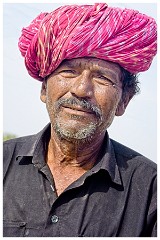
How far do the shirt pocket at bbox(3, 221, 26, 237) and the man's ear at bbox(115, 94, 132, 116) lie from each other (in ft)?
2.69

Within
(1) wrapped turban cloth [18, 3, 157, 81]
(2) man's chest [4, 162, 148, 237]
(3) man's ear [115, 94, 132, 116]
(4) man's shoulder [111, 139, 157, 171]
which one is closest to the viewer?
(2) man's chest [4, 162, 148, 237]

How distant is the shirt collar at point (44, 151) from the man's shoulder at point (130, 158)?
5 centimetres

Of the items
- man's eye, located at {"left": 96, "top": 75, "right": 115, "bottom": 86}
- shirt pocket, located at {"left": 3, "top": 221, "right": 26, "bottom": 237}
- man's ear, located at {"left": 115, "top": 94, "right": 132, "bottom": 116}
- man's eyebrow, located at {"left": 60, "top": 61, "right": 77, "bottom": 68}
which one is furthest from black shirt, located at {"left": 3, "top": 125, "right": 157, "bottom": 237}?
man's eyebrow, located at {"left": 60, "top": 61, "right": 77, "bottom": 68}

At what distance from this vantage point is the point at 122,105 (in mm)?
2285

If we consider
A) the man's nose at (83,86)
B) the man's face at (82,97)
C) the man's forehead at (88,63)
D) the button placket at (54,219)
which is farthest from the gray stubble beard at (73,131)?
the button placket at (54,219)

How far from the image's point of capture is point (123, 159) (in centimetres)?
218

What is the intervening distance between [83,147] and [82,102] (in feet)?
0.93

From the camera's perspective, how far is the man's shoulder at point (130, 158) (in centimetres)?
215

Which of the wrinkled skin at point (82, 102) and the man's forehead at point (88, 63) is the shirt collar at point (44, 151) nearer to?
the wrinkled skin at point (82, 102)

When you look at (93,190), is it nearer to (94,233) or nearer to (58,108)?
(94,233)

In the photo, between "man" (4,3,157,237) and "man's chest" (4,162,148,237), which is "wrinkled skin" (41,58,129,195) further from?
"man's chest" (4,162,148,237)

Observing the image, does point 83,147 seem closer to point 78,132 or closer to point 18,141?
point 78,132

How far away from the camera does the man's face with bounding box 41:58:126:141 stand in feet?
6.54

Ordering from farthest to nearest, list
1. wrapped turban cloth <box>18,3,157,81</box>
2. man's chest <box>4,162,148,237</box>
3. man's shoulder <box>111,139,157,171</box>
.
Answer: man's shoulder <box>111,139,157,171</box> → wrapped turban cloth <box>18,3,157,81</box> → man's chest <box>4,162,148,237</box>
